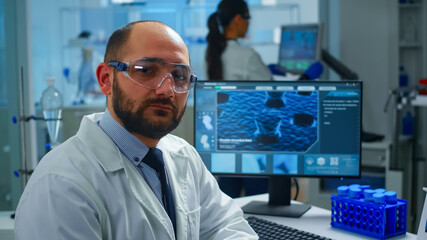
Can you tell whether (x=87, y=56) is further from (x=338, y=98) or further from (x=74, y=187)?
(x=74, y=187)

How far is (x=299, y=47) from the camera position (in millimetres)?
3814

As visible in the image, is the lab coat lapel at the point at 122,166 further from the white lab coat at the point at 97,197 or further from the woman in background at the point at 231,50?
the woman in background at the point at 231,50

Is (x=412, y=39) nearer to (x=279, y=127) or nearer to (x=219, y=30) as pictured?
(x=219, y=30)

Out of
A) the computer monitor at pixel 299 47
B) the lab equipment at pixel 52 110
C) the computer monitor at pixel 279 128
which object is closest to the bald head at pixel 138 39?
the computer monitor at pixel 279 128

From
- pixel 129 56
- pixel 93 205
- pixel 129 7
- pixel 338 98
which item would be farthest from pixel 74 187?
pixel 129 7

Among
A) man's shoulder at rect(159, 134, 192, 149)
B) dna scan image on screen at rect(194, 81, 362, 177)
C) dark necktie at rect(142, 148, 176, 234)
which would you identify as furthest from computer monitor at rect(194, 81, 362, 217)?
dark necktie at rect(142, 148, 176, 234)

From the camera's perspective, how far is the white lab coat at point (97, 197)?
3.19ft

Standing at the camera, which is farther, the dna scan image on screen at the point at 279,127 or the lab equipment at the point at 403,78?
the lab equipment at the point at 403,78

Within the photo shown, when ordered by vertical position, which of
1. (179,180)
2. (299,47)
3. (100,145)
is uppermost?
(299,47)

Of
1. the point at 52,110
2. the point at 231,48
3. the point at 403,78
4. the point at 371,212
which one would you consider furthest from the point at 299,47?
the point at 371,212

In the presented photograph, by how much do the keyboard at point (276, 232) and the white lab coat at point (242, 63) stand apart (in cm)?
127

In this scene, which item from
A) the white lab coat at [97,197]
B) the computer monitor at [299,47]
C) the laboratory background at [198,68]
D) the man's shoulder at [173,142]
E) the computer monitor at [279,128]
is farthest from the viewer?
the computer monitor at [299,47]

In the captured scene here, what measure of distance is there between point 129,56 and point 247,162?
76 centimetres

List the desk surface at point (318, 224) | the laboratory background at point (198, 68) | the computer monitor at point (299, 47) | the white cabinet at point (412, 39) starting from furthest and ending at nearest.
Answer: the white cabinet at point (412, 39), the computer monitor at point (299, 47), the laboratory background at point (198, 68), the desk surface at point (318, 224)
